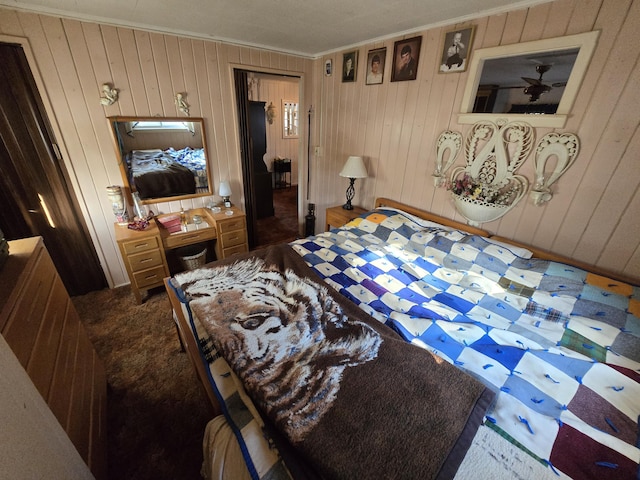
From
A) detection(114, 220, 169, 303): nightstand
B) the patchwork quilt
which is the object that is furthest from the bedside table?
detection(114, 220, 169, 303): nightstand

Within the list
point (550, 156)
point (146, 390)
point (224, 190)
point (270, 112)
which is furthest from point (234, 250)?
point (270, 112)

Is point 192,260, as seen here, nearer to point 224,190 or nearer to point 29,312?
point 224,190

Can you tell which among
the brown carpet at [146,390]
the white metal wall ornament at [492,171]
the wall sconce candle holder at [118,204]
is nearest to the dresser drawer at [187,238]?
the wall sconce candle holder at [118,204]

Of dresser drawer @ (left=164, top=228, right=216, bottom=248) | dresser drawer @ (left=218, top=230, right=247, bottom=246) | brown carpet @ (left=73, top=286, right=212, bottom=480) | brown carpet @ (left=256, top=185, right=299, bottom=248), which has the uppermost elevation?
dresser drawer @ (left=164, top=228, right=216, bottom=248)

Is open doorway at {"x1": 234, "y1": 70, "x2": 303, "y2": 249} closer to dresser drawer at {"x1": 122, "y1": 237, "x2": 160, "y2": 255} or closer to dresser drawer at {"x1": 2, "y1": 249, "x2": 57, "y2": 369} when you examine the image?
dresser drawer at {"x1": 122, "y1": 237, "x2": 160, "y2": 255}

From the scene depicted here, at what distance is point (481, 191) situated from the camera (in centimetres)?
194

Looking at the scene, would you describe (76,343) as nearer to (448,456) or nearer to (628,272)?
(448,456)

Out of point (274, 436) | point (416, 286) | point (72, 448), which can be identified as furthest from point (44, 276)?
point (416, 286)

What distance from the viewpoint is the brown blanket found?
2.61 ft

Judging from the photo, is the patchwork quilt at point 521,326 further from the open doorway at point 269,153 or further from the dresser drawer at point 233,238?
the open doorway at point 269,153

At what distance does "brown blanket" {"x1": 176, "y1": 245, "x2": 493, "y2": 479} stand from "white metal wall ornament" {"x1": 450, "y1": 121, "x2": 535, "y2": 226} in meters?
1.31

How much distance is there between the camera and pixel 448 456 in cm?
79

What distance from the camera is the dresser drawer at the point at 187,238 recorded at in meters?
2.41

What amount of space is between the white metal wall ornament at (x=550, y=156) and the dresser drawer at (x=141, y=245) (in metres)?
2.91
